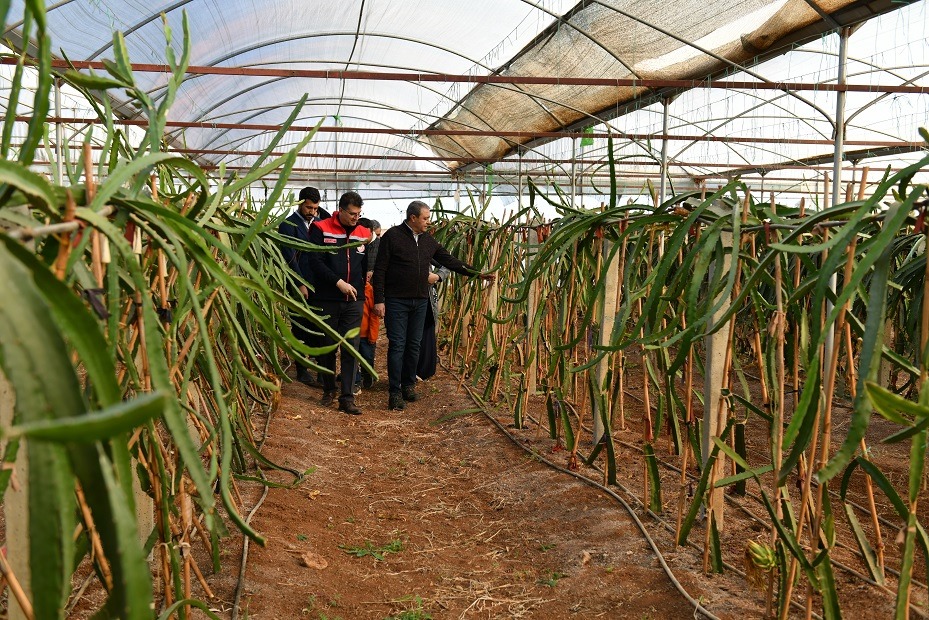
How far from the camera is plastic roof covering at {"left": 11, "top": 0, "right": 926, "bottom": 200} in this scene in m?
5.63

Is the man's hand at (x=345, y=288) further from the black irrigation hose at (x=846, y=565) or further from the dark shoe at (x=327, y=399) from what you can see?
the black irrigation hose at (x=846, y=565)

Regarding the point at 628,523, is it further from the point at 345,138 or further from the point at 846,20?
the point at 345,138

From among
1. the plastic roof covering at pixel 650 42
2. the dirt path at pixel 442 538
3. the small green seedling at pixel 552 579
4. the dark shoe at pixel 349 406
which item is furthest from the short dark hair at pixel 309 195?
the small green seedling at pixel 552 579

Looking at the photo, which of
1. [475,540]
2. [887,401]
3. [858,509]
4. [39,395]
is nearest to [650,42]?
[858,509]

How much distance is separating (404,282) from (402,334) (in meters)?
0.31

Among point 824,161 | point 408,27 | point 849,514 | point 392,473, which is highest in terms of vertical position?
point 408,27

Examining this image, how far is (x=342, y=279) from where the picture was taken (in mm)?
4551

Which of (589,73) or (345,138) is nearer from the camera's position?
(589,73)

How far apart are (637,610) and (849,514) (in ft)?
2.02

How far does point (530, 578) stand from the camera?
2.36 metres

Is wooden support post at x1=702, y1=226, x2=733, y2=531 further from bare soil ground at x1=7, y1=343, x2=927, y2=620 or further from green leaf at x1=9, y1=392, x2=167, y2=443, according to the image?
green leaf at x1=9, y1=392, x2=167, y2=443

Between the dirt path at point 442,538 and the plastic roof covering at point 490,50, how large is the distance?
281 cm

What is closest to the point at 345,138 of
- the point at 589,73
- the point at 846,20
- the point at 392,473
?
the point at 589,73

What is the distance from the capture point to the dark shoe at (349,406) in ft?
14.9
